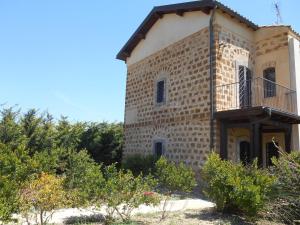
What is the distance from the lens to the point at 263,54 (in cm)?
1424

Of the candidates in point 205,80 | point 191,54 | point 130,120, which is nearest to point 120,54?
point 130,120

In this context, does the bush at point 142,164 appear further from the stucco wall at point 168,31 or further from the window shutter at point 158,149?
the stucco wall at point 168,31

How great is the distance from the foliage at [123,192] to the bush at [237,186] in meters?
1.73

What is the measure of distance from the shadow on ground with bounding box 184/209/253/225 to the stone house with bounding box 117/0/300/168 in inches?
146

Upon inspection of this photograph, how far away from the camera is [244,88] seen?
13.6m

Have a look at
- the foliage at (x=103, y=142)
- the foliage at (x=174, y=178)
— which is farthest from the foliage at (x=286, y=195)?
the foliage at (x=103, y=142)

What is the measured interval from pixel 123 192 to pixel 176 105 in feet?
26.7

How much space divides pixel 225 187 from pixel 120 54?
43.4 ft

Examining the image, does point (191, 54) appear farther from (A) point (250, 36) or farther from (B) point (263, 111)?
(B) point (263, 111)

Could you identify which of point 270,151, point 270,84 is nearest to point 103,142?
point 270,151

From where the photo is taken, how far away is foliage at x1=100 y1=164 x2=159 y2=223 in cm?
655

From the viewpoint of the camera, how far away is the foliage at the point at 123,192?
6.55 metres

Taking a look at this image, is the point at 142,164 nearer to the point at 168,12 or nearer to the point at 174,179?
the point at 174,179

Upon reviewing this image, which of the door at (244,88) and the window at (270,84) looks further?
the window at (270,84)
